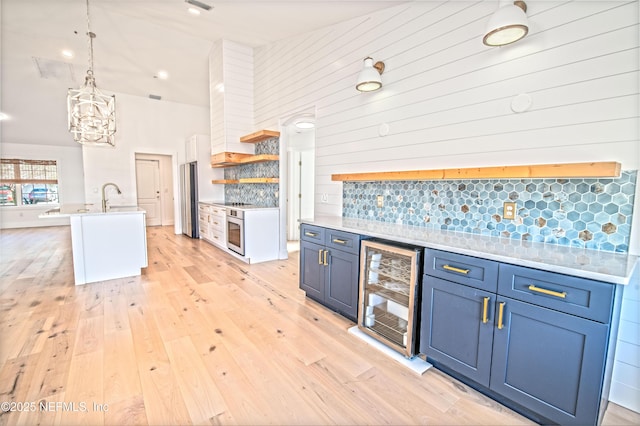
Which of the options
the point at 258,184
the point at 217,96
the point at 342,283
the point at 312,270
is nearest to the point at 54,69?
the point at 217,96

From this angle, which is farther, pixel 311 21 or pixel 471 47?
pixel 311 21

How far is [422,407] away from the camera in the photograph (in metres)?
1.58

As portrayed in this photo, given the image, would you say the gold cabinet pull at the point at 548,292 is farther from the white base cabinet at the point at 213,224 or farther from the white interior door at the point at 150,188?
the white interior door at the point at 150,188

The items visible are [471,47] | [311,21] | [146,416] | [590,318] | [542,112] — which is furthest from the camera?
[311,21]

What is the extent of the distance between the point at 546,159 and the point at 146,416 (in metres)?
2.80

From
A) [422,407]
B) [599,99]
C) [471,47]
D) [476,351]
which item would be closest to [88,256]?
[422,407]

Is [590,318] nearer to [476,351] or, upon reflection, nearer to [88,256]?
[476,351]

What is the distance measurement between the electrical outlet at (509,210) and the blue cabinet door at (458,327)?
67 cm

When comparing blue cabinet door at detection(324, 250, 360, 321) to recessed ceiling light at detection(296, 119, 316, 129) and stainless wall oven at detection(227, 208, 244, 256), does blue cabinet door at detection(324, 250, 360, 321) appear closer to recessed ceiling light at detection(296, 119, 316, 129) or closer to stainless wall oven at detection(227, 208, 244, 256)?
stainless wall oven at detection(227, 208, 244, 256)

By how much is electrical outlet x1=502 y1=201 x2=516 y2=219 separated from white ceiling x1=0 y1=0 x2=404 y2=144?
207cm

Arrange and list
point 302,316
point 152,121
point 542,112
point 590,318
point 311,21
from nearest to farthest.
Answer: point 590,318, point 542,112, point 302,316, point 311,21, point 152,121

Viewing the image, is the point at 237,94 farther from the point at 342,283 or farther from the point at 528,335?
the point at 528,335

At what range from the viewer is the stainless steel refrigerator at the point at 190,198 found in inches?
255

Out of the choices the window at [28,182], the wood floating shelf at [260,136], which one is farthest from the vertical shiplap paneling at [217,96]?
the window at [28,182]
